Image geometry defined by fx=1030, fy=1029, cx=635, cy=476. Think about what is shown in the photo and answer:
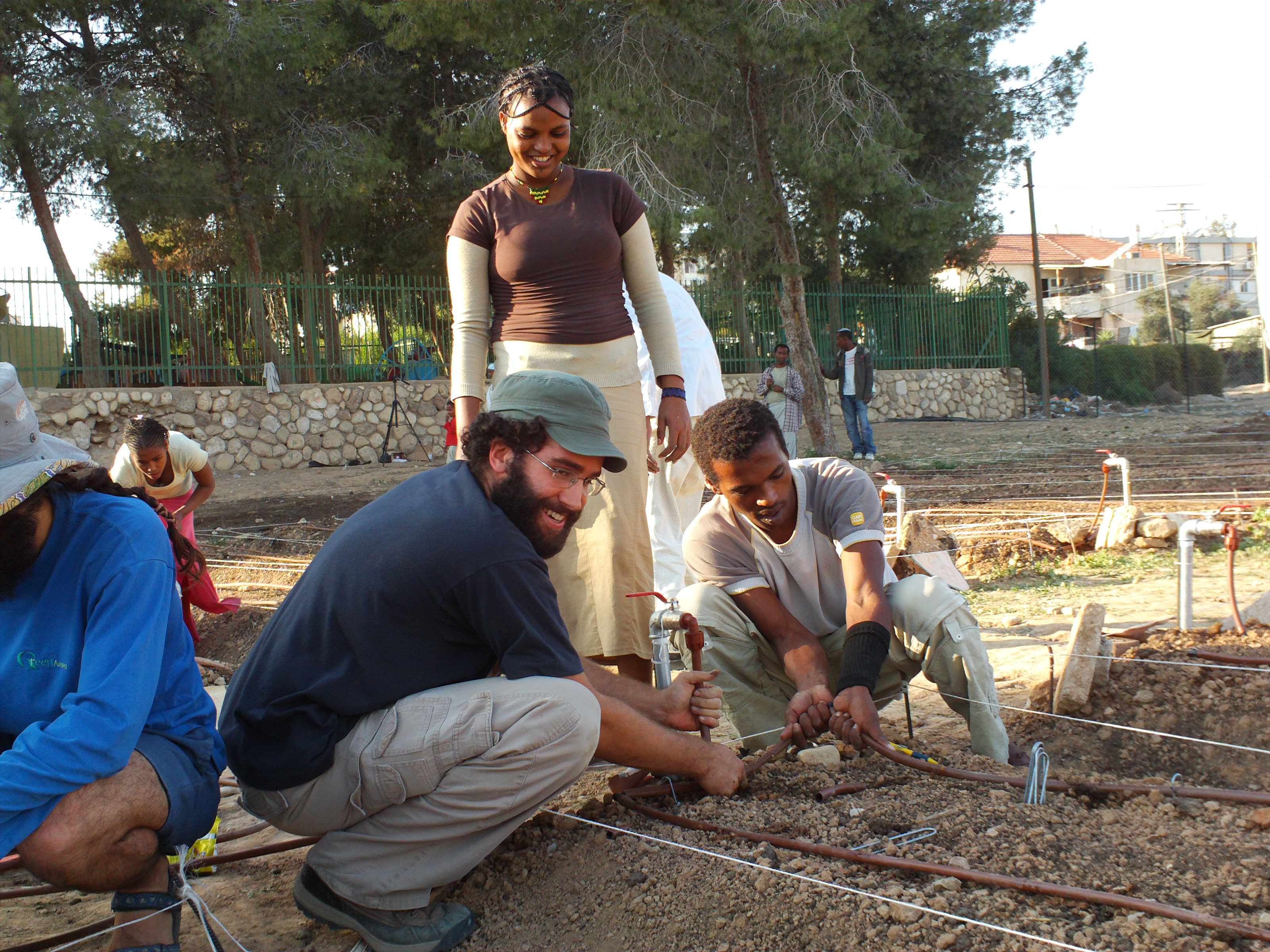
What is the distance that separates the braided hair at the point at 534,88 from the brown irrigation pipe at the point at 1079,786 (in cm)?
207

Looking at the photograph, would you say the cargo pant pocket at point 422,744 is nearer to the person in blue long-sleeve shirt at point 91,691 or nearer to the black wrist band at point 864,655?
the person in blue long-sleeve shirt at point 91,691

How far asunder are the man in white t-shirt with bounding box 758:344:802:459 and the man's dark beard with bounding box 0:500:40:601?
9895mm

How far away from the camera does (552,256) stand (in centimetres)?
322

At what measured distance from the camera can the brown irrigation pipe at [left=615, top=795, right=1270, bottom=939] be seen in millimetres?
1888

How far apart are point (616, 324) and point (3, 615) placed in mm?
1916

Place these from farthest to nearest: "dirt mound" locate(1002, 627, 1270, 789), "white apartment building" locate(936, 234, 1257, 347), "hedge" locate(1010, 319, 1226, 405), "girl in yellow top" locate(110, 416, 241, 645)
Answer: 1. "white apartment building" locate(936, 234, 1257, 347)
2. "hedge" locate(1010, 319, 1226, 405)
3. "girl in yellow top" locate(110, 416, 241, 645)
4. "dirt mound" locate(1002, 627, 1270, 789)

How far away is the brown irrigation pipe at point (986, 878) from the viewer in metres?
1.89

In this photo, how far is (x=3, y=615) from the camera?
208 cm

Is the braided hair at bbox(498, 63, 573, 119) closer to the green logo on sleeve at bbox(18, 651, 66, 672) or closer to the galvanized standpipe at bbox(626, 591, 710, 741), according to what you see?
the galvanized standpipe at bbox(626, 591, 710, 741)

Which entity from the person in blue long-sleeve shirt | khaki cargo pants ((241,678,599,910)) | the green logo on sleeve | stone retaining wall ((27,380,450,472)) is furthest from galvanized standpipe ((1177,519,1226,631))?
stone retaining wall ((27,380,450,472))

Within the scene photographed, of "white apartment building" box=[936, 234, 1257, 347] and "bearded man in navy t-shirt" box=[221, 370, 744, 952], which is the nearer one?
"bearded man in navy t-shirt" box=[221, 370, 744, 952]

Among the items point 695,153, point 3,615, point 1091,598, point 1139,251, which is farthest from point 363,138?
point 1139,251

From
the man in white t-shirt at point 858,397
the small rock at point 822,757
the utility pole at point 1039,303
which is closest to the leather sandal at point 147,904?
the small rock at point 822,757

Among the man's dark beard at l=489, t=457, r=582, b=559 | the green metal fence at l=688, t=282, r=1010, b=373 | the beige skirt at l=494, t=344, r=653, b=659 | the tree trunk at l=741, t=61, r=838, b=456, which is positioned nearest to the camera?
the man's dark beard at l=489, t=457, r=582, b=559
